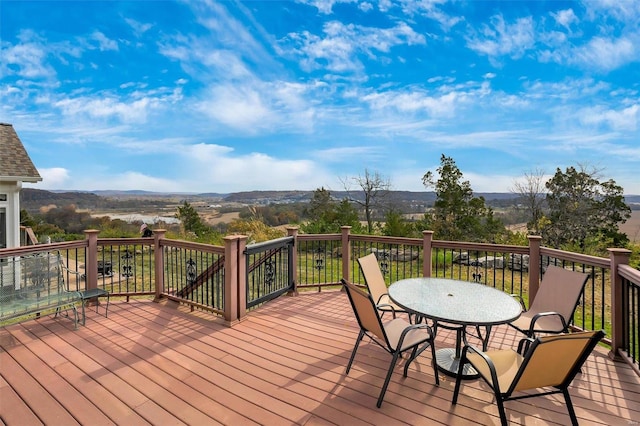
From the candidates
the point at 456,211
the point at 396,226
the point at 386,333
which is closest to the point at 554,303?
the point at 386,333

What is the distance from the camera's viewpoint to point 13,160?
24.5ft

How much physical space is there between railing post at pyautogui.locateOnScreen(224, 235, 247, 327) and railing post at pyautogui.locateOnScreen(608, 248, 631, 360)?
4032 millimetres

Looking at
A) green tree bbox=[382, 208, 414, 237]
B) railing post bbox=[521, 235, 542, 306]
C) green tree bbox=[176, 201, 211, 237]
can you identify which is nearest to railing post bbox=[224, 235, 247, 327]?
railing post bbox=[521, 235, 542, 306]

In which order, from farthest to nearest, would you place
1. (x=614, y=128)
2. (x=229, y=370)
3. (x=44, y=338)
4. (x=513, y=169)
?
(x=513, y=169) → (x=614, y=128) → (x=44, y=338) → (x=229, y=370)

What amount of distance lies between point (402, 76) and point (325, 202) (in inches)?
215

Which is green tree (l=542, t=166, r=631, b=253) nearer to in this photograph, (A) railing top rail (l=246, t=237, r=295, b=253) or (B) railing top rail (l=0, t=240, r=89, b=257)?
(A) railing top rail (l=246, t=237, r=295, b=253)

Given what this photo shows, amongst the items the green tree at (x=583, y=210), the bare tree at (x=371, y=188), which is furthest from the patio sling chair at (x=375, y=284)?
the bare tree at (x=371, y=188)

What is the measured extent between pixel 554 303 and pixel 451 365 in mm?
1286

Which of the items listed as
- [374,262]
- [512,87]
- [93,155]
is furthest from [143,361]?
[93,155]

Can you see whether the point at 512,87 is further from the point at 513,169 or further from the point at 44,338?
the point at 44,338

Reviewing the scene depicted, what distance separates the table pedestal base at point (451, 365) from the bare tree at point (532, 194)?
31.0ft

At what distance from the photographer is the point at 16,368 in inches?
111

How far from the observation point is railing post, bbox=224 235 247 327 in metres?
3.89

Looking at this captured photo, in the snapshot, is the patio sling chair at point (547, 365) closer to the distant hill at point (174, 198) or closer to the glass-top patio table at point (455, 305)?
the glass-top patio table at point (455, 305)
